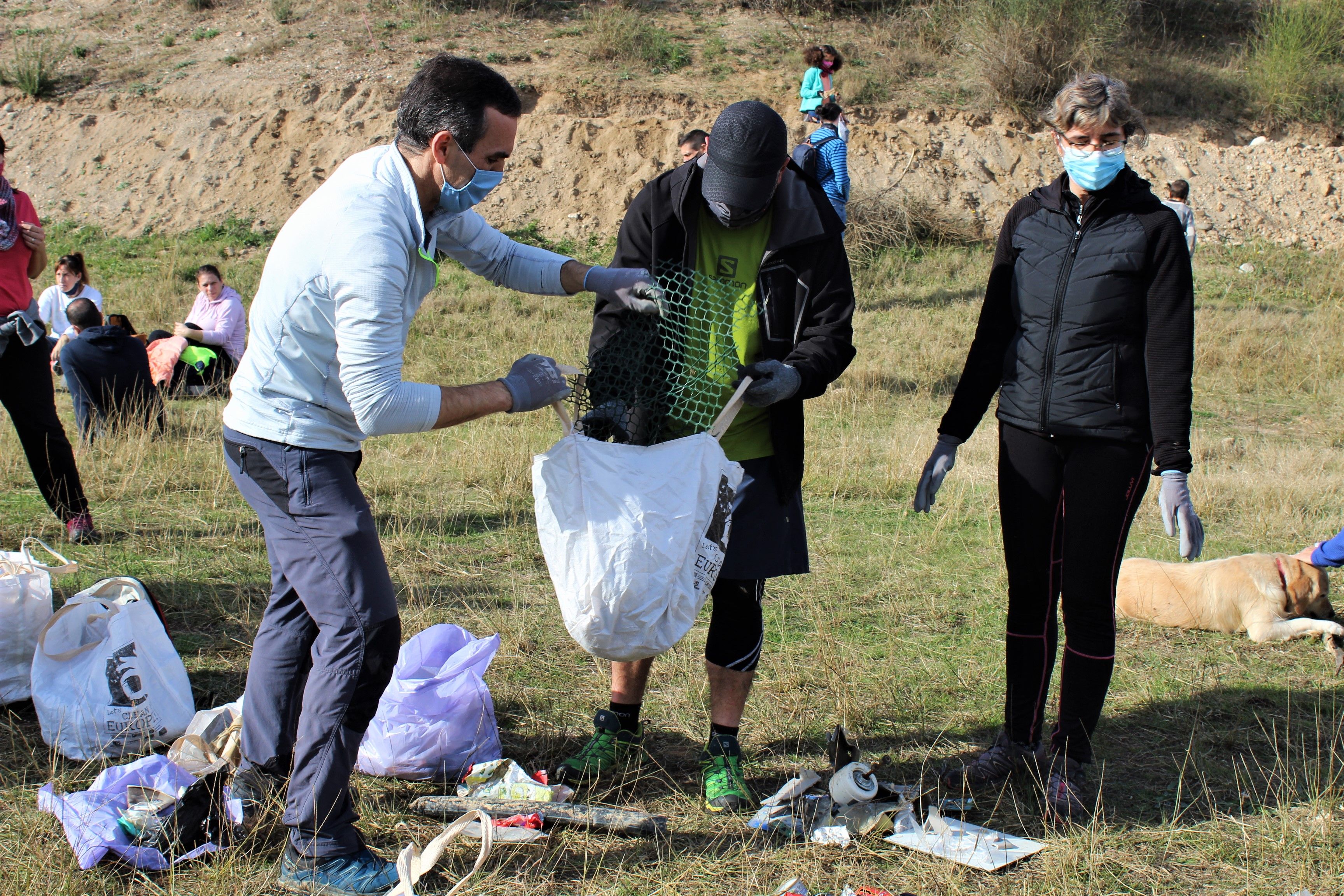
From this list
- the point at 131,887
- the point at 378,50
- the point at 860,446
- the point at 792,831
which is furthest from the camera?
the point at 378,50

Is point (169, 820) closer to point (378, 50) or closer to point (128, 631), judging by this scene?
point (128, 631)

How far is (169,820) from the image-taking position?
2.39 metres

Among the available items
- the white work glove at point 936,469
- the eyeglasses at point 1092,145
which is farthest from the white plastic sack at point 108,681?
the eyeglasses at point 1092,145

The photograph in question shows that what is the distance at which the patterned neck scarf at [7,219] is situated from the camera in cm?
444

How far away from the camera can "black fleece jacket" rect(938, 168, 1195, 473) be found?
2.57 metres

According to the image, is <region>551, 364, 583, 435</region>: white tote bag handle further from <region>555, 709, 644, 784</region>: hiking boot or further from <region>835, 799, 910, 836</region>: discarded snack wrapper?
<region>835, 799, 910, 836</region>: discarded snack wrapper

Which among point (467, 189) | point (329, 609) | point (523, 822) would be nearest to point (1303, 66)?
point (467, 189)

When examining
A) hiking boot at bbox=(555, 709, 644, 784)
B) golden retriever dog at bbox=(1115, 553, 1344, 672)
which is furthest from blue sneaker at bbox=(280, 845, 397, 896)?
golden retriever dog at bbox=(1115, 553, 1344, 672)

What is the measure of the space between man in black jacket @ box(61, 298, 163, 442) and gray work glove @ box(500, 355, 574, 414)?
5.35 meters

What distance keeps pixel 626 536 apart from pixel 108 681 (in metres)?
1.69

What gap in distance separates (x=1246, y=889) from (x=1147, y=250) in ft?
5.35

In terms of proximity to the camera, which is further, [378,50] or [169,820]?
[378,50]

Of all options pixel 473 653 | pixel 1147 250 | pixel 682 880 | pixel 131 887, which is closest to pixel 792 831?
pixel 682 880

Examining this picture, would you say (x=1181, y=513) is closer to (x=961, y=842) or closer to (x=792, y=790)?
(x=961, y=842)
